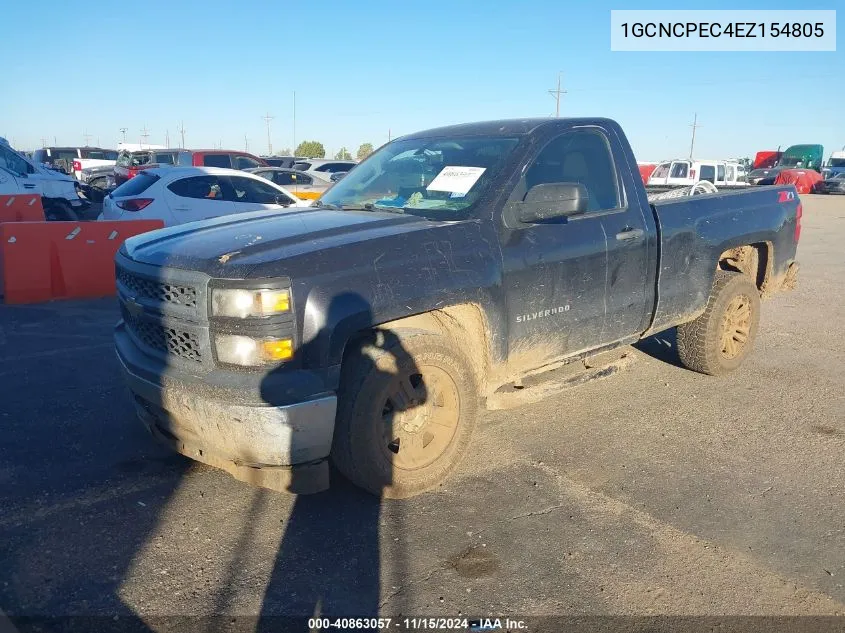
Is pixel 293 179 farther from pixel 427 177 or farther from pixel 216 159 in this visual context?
pixel 427 177

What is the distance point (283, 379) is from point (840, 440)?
372 cm

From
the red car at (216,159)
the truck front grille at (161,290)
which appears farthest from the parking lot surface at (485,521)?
the red car at (216,159)

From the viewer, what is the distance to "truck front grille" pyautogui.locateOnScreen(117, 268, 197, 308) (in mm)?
3277

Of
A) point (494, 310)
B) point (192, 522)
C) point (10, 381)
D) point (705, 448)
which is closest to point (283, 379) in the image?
point (192, 522)

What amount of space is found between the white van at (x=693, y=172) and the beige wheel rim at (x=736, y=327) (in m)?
20.5

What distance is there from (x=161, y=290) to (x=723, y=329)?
4352 mm

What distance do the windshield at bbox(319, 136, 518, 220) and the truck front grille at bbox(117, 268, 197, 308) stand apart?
4.67 feet

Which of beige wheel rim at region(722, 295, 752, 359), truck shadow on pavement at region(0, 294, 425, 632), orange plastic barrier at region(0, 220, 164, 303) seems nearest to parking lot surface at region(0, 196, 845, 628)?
truck shadow on pavement at region(0, 294, 425, 632)

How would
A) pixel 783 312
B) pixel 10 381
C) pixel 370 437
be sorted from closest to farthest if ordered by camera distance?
pixel 370 437
pixel 10 381
pixel 783 312

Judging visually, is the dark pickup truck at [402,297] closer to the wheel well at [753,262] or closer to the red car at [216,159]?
the wheel well at [753,262]

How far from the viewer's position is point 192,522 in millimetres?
3525

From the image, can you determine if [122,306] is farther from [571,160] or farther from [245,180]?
[245,180]

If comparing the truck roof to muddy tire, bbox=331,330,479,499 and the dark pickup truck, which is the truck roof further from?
muddy tire, bbox=331,330,479,499

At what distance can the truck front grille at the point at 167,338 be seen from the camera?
3.31 m
